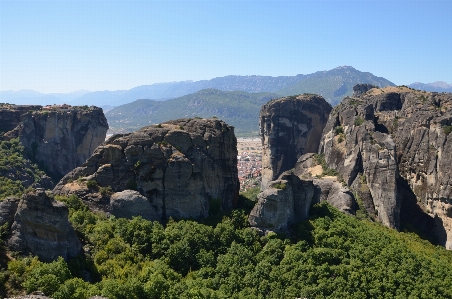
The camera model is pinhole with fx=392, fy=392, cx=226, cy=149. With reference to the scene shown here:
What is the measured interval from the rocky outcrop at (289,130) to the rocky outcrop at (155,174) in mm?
45064

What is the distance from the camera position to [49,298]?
73.0ft

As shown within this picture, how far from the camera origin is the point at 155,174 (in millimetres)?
39406

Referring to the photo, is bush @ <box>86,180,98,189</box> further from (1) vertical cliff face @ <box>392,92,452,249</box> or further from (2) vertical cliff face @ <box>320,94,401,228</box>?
(1) vertical cliff face @ <box>392,92,452,249</box>

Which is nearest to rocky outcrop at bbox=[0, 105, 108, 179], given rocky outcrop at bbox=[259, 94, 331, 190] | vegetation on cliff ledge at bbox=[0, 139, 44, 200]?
vegetation on cliff ledge at bbox=[0, 139, 44, 200]

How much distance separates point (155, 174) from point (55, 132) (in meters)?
46.4

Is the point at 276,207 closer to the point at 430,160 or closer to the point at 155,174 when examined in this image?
the point at 155,174

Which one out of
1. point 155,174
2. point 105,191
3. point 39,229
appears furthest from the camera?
point 155,174

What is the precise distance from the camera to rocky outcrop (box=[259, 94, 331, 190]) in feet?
280

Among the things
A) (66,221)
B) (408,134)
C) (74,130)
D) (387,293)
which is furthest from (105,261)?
(74,130)

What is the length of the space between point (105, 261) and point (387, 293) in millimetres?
22920

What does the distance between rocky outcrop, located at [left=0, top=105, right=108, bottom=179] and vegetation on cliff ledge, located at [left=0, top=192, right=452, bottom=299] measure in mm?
44042

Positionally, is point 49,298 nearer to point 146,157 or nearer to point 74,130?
point 146,157

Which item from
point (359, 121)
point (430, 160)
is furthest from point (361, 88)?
point (430, 160)

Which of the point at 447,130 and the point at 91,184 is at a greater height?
the point at 447,130
